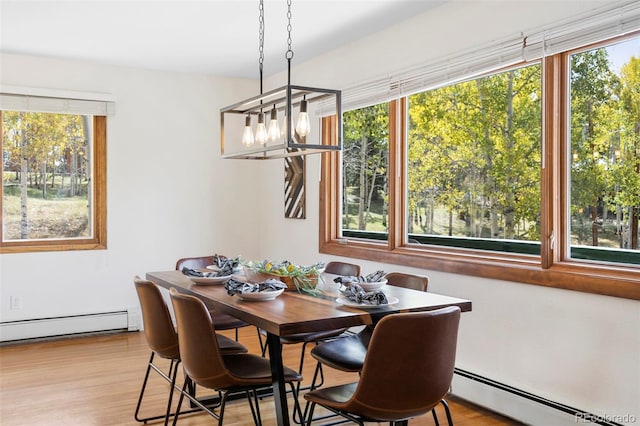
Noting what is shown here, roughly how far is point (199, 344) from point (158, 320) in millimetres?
569

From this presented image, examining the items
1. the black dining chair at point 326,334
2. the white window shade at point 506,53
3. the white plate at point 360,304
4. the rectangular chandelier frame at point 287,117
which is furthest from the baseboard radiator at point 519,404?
the white window shade at point 506,53

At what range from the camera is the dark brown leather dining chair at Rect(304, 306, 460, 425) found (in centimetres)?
208

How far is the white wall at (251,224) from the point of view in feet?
9.58

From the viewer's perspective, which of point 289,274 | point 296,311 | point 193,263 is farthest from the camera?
point 193,263

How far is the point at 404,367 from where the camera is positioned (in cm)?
212

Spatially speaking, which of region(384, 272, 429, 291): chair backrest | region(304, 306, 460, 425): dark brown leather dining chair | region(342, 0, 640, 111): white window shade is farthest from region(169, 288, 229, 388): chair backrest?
region(342, 0, 640, 111): white window shade

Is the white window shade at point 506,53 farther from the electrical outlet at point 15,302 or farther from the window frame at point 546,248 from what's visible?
the electrical outlet at point 15,302

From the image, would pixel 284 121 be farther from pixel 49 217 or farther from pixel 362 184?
pixel 49 217

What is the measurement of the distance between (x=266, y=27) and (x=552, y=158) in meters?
2.19

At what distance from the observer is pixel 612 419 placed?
277cm

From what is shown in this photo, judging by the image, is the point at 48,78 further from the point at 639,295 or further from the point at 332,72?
the point at 639,295

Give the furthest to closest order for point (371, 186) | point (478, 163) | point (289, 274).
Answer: point (371, 186) < point (478, 163) < point (289, 274)

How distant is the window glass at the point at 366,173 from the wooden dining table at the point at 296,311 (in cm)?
162

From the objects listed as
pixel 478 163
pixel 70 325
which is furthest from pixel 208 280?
pixel 70 325
